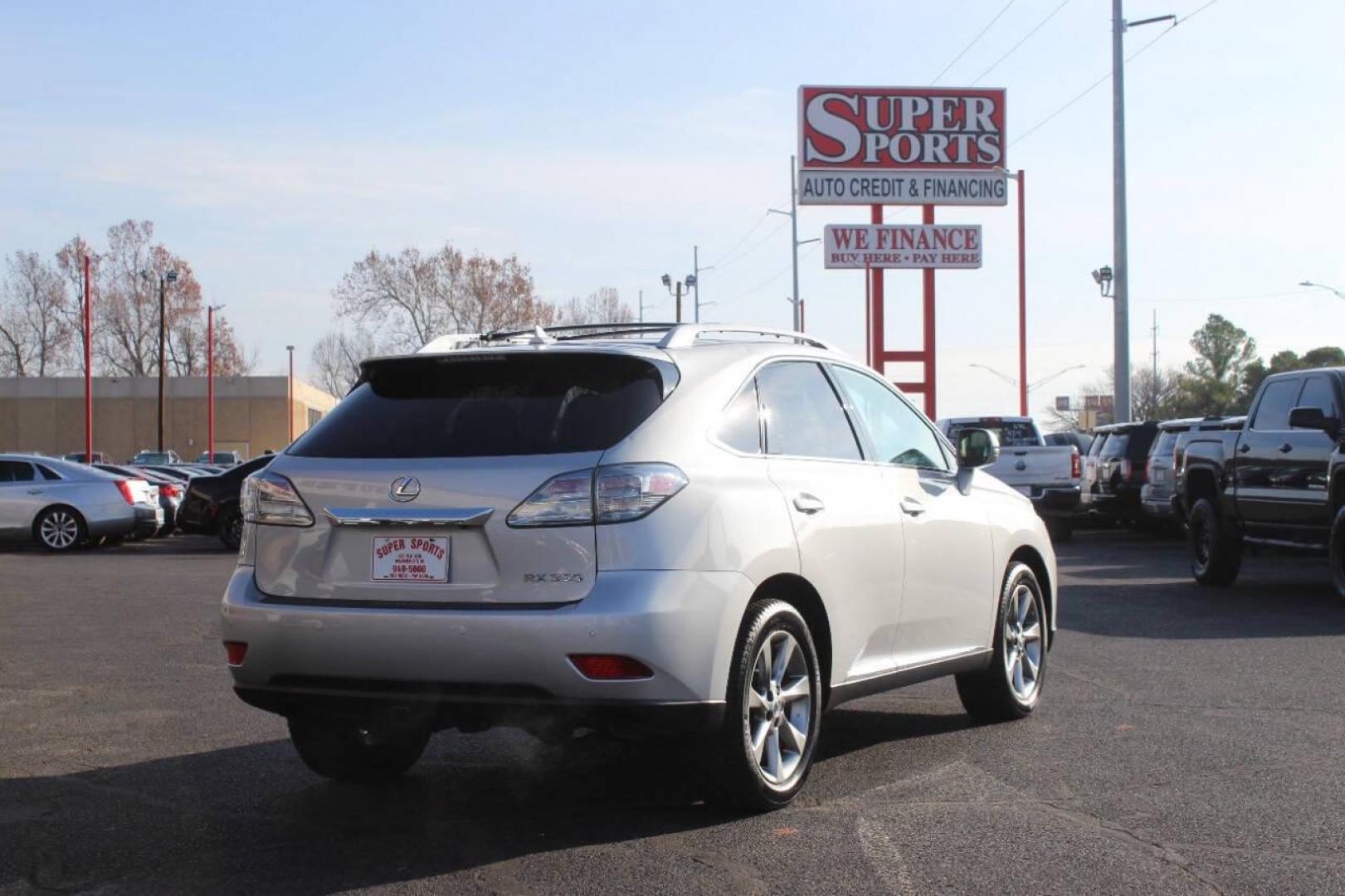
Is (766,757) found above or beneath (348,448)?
beneath

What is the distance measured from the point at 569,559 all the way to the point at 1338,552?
33.9 feet

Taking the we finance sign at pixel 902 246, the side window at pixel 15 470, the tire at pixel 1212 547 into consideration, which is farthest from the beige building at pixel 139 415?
the tire at pixel 1212 547

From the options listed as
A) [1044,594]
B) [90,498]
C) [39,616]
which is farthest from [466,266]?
[1044,594]

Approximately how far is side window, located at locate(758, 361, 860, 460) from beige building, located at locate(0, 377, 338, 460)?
80527 millimetres

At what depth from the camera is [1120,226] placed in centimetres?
3284

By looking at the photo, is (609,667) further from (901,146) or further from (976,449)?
(901,146)

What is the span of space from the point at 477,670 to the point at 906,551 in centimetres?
229

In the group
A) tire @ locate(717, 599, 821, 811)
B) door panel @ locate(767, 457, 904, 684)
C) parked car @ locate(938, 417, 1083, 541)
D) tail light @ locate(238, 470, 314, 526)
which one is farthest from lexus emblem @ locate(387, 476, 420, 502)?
parked car @ locate(938, 417, 1083, 541)

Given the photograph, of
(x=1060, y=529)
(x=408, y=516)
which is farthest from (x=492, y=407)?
Result: (x=1060, y=529)

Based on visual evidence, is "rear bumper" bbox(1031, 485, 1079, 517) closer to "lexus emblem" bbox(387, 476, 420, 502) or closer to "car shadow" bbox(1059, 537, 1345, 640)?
"car shadow" bbox(1059, 537, 1345, 640)

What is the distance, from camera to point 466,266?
80.9 m

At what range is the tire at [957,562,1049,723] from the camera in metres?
7.80

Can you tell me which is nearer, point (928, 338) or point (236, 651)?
point (236, 651)

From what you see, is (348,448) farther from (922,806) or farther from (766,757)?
(922,806)
